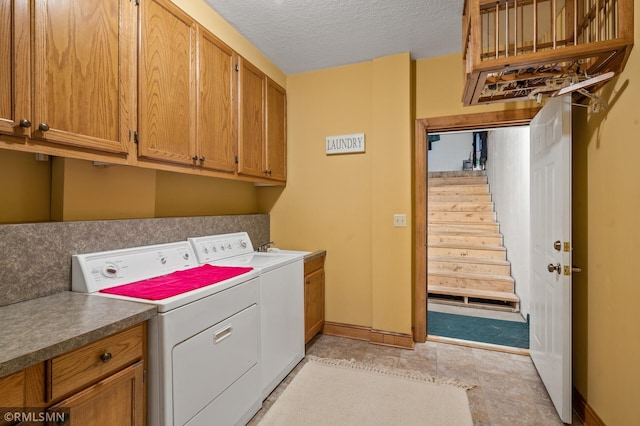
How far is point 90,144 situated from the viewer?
4.39 feet

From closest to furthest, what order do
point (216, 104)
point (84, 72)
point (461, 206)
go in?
point (84, 72) → point (216, 104) → point (461, 206)

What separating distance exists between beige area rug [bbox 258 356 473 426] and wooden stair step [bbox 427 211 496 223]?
11.0ft

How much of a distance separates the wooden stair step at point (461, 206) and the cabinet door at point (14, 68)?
513cm

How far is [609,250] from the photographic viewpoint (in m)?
1.55

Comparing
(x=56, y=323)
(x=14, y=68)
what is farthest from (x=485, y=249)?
(x=14, y=68)

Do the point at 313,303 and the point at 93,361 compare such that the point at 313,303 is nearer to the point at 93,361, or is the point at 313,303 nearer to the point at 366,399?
the point at 366,399

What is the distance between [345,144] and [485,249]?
277 cm

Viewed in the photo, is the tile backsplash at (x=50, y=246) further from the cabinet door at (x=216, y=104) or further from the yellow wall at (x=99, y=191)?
the cabinet door at (x=216, y=104)

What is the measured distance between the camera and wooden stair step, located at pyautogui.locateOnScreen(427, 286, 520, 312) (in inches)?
142

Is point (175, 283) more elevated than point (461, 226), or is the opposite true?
point (461, 226)

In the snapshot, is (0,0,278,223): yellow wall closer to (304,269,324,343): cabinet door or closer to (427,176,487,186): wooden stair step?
(304,269,324,343): cabinet door

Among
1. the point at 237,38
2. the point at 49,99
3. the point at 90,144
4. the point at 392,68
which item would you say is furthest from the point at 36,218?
the point at 392,68

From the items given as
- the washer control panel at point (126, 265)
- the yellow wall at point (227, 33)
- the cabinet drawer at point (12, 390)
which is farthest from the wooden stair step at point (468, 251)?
the cabinet drawer at point (12, 390)

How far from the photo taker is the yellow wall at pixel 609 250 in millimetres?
1366
